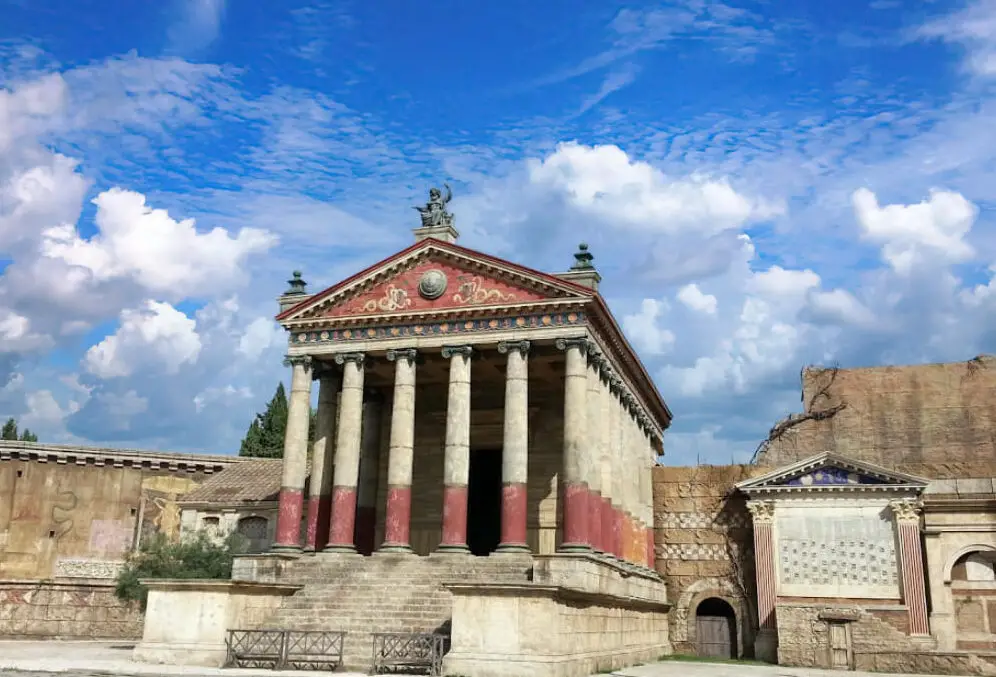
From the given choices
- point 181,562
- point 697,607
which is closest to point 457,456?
point 181,562

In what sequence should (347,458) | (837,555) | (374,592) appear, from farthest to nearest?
(837,555)
(347,458)
(374,592)

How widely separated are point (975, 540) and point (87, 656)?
2827 centimetres

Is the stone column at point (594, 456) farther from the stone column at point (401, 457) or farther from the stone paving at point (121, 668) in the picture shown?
the stone column at point (401, 457)

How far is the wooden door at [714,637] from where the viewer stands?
3597 centimetres

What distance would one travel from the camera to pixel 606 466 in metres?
31.0

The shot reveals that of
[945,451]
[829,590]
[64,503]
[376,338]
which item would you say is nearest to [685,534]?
[829,590]

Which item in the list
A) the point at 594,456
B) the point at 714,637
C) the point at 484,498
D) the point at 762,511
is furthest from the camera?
the point at 714,637

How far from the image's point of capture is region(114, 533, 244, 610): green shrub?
3362 centimetres

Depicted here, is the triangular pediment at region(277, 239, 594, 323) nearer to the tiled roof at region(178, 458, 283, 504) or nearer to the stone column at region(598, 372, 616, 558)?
the stone column at region(598, 372, 616, 558)

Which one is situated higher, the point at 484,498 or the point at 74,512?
the point at 484,498

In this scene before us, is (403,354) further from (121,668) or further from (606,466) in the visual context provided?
(121,668)

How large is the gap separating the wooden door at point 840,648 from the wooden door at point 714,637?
20.9ft

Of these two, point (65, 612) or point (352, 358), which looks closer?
point (352, 358)

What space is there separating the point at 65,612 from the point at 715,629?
26875mm
